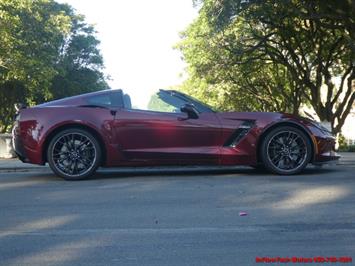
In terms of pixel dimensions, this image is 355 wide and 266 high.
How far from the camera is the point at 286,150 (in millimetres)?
8352

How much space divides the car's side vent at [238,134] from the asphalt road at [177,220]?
0.52 m

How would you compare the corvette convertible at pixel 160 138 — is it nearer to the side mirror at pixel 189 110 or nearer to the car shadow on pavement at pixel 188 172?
the side mirror at pixel 189 110

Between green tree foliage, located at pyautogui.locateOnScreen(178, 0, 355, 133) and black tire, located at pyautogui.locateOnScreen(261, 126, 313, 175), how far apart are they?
29.6 feet

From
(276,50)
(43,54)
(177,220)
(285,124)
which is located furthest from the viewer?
(43,54)

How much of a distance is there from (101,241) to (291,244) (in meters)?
1.58

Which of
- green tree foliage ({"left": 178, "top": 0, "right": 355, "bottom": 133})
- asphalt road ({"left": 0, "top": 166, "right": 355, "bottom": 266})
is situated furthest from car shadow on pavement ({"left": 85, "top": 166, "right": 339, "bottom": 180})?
green tree foliage ({"left": 178, "top": 0, "right": 355, "bottom": 133})

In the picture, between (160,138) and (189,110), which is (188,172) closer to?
(160,138)

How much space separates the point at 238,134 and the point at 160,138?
3.79 feet

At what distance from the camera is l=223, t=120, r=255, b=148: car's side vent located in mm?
8234

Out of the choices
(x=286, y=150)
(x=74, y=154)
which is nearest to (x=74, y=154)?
(x=74, y=154)

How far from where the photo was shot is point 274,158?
8.37 m

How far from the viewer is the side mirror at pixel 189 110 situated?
324 inches

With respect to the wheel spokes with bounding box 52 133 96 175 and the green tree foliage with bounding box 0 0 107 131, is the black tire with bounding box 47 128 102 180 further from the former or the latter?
the green tree foliage with bounding box 0 0 107 131

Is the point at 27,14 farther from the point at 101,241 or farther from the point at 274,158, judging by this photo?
the point at 101,241
